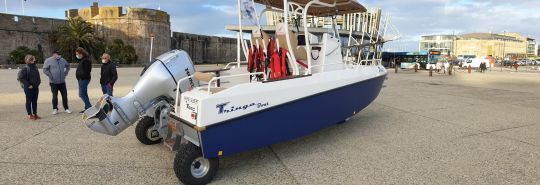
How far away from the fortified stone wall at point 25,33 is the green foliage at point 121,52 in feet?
19.5

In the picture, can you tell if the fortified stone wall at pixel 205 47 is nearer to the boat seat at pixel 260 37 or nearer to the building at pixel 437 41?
the boat seat at pixel 260 37

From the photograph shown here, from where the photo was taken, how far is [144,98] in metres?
3.99

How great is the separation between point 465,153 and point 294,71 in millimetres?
2377

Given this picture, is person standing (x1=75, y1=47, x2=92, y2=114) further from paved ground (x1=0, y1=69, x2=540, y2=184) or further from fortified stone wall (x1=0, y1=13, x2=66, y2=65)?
fortified stone wall (x1=0, y1=13, x2=66, y2=65)

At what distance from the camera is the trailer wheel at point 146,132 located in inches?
187

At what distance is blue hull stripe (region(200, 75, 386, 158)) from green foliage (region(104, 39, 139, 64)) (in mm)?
39577

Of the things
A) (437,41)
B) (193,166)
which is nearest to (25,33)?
(193,166)

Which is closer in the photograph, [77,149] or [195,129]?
[195,129]

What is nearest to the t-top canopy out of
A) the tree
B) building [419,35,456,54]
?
the tree

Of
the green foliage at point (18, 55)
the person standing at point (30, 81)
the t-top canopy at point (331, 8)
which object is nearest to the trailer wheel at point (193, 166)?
the t-top canopy at point (331, 8)

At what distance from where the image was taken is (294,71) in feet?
14.5

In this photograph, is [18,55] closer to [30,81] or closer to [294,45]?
[30,81]

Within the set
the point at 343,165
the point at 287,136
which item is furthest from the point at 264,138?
the point at 343,165

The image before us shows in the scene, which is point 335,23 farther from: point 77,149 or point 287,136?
point 77,149
